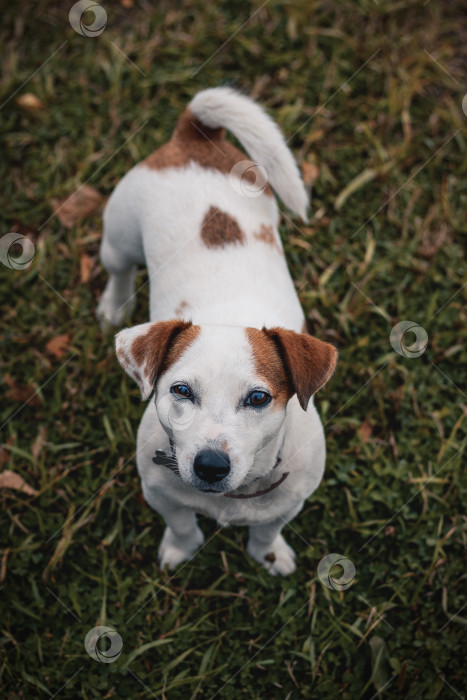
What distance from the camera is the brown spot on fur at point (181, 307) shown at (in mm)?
3092

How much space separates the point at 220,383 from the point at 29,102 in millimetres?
3831

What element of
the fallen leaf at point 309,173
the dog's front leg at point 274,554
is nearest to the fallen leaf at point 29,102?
the fallen leaf at point 309,173

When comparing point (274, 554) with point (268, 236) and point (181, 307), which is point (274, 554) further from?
point (268, 236)

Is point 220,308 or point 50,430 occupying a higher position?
point 220,308

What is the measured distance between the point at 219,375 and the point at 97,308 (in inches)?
91.4

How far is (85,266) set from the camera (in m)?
4.62

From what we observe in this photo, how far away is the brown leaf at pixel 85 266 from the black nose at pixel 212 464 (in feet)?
8.51

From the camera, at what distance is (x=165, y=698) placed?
332 centimetres

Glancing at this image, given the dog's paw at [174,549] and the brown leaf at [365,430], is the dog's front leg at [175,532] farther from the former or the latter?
the brown leaf at [365,430]

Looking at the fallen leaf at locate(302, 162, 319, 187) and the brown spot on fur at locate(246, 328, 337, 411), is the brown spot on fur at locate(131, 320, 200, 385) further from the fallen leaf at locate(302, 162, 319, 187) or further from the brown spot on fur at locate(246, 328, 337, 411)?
the fallen leaf at locate(302, 162, 319, 187)

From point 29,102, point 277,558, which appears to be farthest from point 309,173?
point 277,558

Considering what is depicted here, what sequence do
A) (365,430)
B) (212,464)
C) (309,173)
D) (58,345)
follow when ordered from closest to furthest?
(212,464)
(365,430)
(58,345)
(309,173)

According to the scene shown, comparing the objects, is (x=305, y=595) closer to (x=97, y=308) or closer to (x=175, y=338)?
(x=175, y=338)

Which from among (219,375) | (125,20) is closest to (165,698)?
(219,375)
